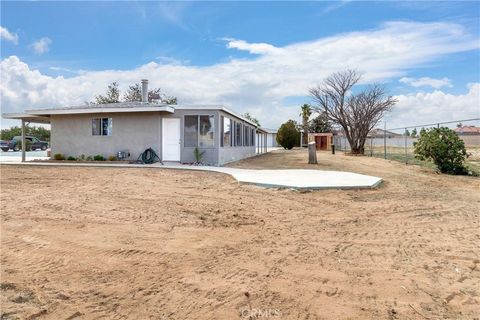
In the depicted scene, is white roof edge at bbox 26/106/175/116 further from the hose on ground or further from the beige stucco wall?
the hose on ground

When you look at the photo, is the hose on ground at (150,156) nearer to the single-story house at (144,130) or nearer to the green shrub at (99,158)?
the single-story house at (144,130)

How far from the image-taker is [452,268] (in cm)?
421

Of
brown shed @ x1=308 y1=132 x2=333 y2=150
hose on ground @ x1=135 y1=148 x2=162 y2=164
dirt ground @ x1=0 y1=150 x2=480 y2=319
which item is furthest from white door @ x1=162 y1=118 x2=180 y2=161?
brown shed @ x1=308 y1=132 x2=333 y2=150

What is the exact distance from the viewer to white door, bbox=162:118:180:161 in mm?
17281

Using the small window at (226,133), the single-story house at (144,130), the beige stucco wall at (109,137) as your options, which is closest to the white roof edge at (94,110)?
the single-story house at (144,130)

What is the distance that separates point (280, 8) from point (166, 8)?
3425mm

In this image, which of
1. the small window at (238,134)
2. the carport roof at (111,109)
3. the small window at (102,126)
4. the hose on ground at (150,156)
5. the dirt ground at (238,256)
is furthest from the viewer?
the small window at (238,134)

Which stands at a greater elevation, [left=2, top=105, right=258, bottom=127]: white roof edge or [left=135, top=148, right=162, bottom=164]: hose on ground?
[left=2, top=105, right=258, bottom=127]: white roof edge

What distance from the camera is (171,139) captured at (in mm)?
17406

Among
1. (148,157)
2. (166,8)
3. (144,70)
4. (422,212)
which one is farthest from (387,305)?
(144,70)

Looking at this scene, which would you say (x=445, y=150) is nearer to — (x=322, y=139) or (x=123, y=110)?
(x=123, y=110)

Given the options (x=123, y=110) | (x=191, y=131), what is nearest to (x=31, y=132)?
(x=123, y=110)

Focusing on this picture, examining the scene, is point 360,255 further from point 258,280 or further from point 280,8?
point 280,8

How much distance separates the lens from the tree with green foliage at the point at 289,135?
44.6 m
